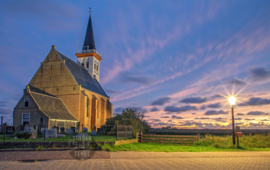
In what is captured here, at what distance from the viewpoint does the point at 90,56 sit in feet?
205

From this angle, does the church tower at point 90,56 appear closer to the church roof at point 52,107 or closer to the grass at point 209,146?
the church roof at point 52,107

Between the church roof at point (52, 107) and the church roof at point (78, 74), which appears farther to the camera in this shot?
the church roof at point (78, 74)

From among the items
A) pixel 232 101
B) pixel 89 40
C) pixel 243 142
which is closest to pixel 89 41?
pixel 89 40

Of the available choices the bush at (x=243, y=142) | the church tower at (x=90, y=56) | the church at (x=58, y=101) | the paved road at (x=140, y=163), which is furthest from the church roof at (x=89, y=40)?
the paved road at (x=140, y=163)

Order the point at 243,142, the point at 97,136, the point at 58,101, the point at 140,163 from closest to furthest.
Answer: the point at 140,163, the point at 243,142, the point at 97,136, the point at 58,101

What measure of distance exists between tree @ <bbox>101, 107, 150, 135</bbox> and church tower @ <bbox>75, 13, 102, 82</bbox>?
3030 cm

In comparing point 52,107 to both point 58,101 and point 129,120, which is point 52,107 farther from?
point 129,120

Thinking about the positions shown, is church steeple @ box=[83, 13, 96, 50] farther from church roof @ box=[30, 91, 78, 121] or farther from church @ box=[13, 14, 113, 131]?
church roof @ box=[30, 91, 78, 121]

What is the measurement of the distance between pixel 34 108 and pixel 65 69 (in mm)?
13212

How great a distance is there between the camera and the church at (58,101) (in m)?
31.9

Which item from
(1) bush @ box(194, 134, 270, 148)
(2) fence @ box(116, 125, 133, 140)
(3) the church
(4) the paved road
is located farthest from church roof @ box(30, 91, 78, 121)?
(1) bush @ box(194, 134, 270, 148)

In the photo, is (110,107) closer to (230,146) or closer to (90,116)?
(90,116)

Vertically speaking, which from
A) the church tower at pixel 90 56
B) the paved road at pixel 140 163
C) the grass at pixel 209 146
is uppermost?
the church tower at pixel 90 56

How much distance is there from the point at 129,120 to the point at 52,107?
1481 centimetres
